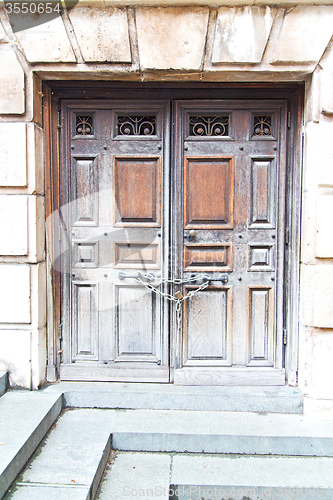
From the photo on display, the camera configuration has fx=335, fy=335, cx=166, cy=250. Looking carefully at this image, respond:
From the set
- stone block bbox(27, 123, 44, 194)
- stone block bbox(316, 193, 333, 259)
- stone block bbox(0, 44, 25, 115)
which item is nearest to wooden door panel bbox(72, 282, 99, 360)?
stone block bbox(27, 123, 44, 194)

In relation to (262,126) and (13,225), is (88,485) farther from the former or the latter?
(262,126)

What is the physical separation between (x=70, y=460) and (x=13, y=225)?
1954 mm

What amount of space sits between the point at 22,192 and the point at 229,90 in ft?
6.94

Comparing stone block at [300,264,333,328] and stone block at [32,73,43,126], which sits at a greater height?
stone block at [32,73,43,126]

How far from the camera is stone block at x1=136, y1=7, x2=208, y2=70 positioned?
275 centimetres

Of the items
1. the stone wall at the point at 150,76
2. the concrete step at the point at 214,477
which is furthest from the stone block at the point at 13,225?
the concrete step at the point at 214,477

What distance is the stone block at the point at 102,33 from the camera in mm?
2777

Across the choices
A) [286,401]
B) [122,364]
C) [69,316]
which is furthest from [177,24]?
[286,401]

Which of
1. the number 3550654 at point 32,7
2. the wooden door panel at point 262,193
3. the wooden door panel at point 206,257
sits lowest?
the wooden door panel at point 206,257

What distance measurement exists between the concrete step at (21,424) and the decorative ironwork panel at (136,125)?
253cm

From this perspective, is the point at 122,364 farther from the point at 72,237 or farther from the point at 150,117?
the point at 150,117

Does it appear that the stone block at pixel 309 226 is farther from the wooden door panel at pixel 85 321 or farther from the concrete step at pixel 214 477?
the wooden door panel at pixel 85 321

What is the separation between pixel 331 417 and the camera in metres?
2.94

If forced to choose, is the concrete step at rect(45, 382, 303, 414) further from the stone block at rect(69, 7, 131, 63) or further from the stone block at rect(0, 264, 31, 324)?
the stone block at rect(69, 7, 131, 63)
